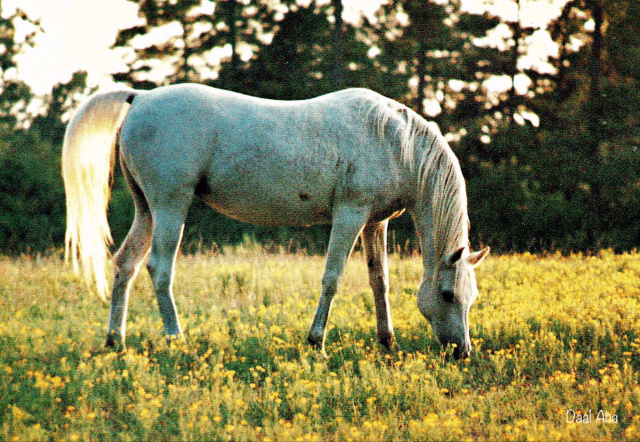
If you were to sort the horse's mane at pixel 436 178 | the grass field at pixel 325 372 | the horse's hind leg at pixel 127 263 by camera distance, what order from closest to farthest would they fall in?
the grass field at pixel 325 372 < the horse's mane at pixel 436 178 < the horse's hind leg at pixel 127 263

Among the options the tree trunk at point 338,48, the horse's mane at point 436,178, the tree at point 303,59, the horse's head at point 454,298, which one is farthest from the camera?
the tree at point 303,59

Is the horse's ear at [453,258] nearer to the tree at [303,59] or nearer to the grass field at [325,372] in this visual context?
the grass field at [325,372]

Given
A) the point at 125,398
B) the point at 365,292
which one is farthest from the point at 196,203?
the point at 125,398

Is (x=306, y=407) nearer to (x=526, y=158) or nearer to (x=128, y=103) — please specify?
(x=128, y=103)

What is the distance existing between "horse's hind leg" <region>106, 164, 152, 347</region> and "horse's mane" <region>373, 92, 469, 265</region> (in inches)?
93.9

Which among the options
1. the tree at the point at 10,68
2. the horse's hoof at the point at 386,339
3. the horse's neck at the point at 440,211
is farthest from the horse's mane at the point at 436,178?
the tree at the point at 10,68

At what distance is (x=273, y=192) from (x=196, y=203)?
56.6 ft

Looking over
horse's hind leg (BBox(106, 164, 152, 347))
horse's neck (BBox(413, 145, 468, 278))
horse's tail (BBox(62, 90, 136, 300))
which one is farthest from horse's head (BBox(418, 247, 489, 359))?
horse's tail (BBox(62, 90, 136, 300))

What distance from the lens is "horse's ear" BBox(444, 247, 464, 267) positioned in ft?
16.2

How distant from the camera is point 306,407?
12.8ft

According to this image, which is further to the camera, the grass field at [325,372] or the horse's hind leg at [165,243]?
the horse's hind leg at [165,243]

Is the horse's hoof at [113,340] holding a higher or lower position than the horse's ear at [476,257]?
lower

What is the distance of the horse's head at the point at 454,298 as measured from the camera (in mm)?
5047

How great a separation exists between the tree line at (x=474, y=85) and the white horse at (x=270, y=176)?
44.2 feet
